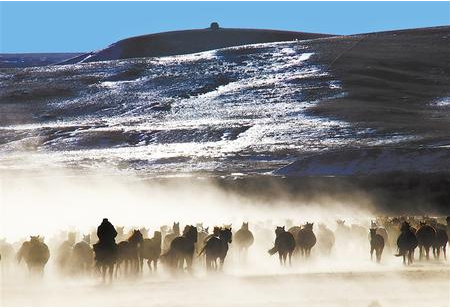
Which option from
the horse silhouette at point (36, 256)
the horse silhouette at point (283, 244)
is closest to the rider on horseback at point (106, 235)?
the horse silhouette at point (36, 256)

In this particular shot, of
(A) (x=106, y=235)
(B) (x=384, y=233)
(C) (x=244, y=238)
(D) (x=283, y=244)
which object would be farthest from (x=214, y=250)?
(B) (x=384, y=233)

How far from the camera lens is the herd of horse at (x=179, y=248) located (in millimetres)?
25875

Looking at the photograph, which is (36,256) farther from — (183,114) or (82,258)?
(183,114)

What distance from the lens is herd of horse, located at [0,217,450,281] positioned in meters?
25.9

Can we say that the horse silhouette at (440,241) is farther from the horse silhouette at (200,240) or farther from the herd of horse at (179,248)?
the horse silhouette at (200,240)

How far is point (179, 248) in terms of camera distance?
88.3 ft

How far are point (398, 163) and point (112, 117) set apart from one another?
63.6 m

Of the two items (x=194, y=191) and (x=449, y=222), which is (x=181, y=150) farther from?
(x=449, y=222)

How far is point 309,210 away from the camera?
49.0 m

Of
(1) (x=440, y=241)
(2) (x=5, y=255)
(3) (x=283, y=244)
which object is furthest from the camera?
(1) (x=440, y=241)

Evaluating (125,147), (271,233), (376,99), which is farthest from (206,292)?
(376,99)

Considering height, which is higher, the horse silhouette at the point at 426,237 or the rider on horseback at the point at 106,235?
the rider on horseback at the point at 106,235

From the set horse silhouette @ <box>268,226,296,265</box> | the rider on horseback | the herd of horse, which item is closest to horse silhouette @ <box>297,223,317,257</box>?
the herd of horse

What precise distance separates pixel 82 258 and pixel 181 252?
2.47 metres
